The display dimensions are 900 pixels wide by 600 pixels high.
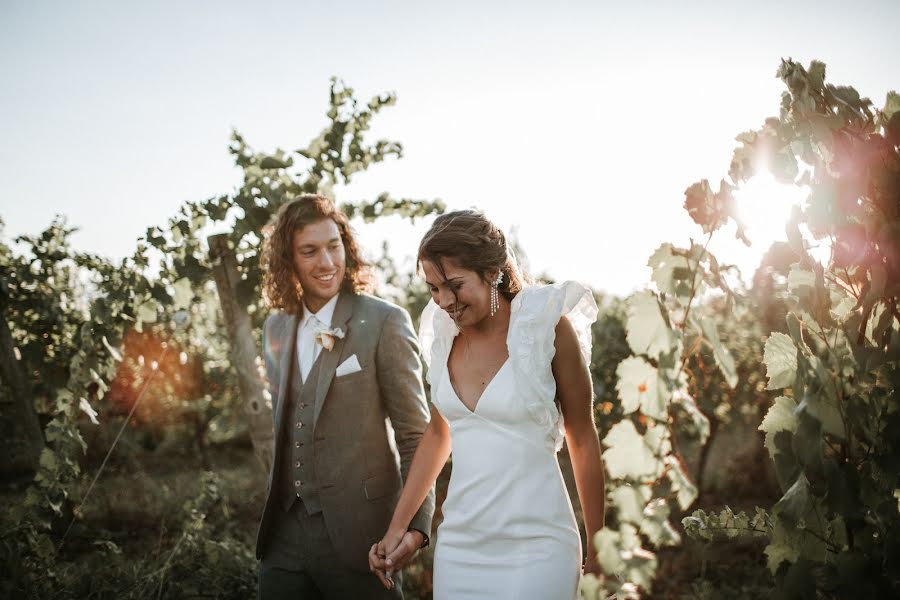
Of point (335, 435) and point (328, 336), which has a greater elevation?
point (328, 336)

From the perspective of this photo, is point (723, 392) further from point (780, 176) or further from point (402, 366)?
point (780, 176)

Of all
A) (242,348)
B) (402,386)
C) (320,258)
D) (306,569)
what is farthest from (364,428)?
(242,348)

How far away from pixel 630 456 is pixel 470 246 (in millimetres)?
1094

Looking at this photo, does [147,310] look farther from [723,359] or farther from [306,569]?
[723,359]

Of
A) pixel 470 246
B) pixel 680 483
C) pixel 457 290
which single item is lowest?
pixel 680 483

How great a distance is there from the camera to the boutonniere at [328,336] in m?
2.47

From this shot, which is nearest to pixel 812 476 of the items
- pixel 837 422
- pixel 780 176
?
pixel 837 422

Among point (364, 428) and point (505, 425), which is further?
point (364, 428)

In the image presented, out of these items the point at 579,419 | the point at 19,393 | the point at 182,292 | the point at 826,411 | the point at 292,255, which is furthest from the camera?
the point at 19,393

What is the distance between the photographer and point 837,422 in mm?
856

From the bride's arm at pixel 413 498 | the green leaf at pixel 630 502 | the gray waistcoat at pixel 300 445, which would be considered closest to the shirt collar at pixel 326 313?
the gray waistcoat at pixel 300 445

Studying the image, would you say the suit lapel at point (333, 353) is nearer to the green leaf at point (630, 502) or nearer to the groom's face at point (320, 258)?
the groom's face at point (320, 258)

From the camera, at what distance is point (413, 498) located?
211 cm

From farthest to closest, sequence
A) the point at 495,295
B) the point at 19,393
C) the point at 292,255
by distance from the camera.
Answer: the point at 19,393 < the point at 292,255 < the point at 495,295
